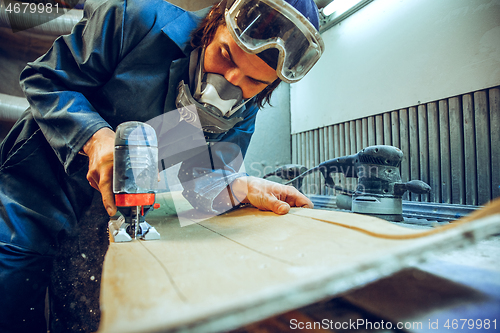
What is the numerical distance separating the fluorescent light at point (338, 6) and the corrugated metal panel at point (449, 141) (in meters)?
0.89

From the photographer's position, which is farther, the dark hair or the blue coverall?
the dark hair

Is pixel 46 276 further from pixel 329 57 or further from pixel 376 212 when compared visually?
pixel 329 57

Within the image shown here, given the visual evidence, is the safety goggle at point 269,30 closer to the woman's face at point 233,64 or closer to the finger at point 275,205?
the woman's face at point 233,64

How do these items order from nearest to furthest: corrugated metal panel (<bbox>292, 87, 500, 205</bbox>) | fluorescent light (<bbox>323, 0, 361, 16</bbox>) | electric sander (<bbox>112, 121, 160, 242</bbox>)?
electric sander (<bbox>112, 121, 160, 242</bbox>)
corrugated metal panel (<bbox>292, 87, 500, 205</bbox>)
fluorescent light (<bbox>323, 0, 361, 16</bbox>)

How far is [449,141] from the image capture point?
4.47 feet

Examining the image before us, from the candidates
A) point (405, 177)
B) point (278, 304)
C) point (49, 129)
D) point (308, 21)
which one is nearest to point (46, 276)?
point (49, 129)

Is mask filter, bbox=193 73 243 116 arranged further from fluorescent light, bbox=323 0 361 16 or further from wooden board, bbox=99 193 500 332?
fluorescent light, bbox=323 0 361 16

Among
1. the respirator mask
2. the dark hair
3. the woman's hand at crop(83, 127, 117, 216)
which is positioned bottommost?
the woman's hand at crop(83, 127, 117, 216)

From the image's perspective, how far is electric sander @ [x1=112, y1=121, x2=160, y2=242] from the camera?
60 centimetres

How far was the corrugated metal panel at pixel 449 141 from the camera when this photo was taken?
1219mm

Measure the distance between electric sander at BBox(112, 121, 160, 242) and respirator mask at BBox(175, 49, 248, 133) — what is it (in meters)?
0.39

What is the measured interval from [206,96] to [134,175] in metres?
0.50

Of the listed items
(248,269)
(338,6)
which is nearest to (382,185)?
(248,269)

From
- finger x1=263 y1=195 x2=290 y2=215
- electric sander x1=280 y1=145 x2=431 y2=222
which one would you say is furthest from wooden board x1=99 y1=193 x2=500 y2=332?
electric sander x1=280 y1=145 x2=431 y2=222
